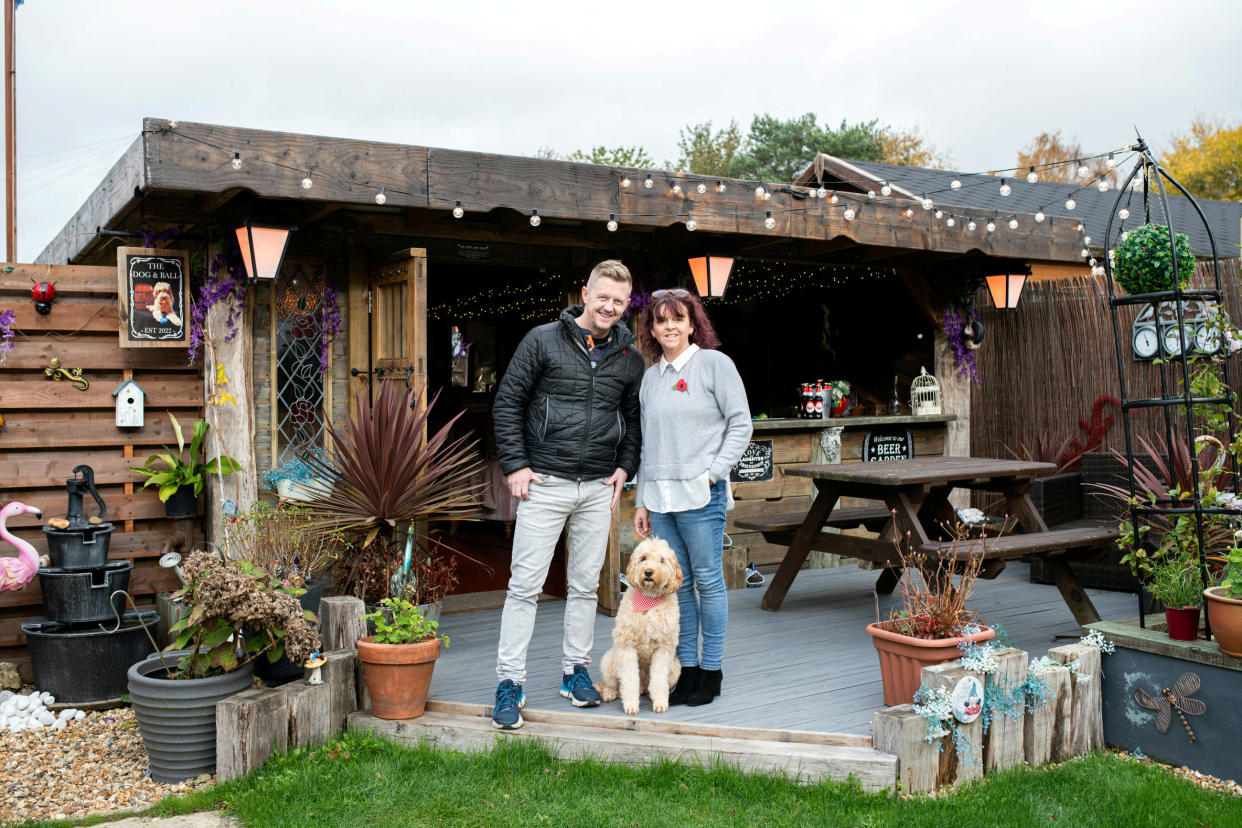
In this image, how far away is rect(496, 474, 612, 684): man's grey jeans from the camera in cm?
338

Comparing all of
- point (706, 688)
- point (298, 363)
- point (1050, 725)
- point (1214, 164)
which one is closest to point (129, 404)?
point (298, 363)

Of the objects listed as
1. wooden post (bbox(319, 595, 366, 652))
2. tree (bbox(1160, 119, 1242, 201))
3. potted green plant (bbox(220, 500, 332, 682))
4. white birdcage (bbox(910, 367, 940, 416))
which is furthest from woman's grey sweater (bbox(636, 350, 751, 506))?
tree (bbox(1160, 119, 1242, 201))

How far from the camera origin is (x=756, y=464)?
6.61m

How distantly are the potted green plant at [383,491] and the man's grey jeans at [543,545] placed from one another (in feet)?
2.59

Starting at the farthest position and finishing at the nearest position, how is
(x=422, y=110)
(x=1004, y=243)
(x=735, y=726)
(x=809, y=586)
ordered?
(x=422, y=110), (x=1004, y=243), (x=809, y=586), (x=735, y=726)

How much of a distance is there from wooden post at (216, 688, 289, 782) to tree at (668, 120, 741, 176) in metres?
30.8

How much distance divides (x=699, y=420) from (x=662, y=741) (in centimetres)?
118

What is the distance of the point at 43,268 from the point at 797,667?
4449mm

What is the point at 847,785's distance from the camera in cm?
296

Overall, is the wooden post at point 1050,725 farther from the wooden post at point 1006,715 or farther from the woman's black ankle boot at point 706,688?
the woman's black ankle boot at point 706,688

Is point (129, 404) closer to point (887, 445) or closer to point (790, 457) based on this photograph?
point (790, 457)

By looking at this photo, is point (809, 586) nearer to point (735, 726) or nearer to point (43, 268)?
point (735, 726)

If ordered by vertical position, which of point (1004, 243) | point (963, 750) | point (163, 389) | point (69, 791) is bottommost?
point (69, 791)

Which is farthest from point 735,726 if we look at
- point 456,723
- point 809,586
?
point 809,586
